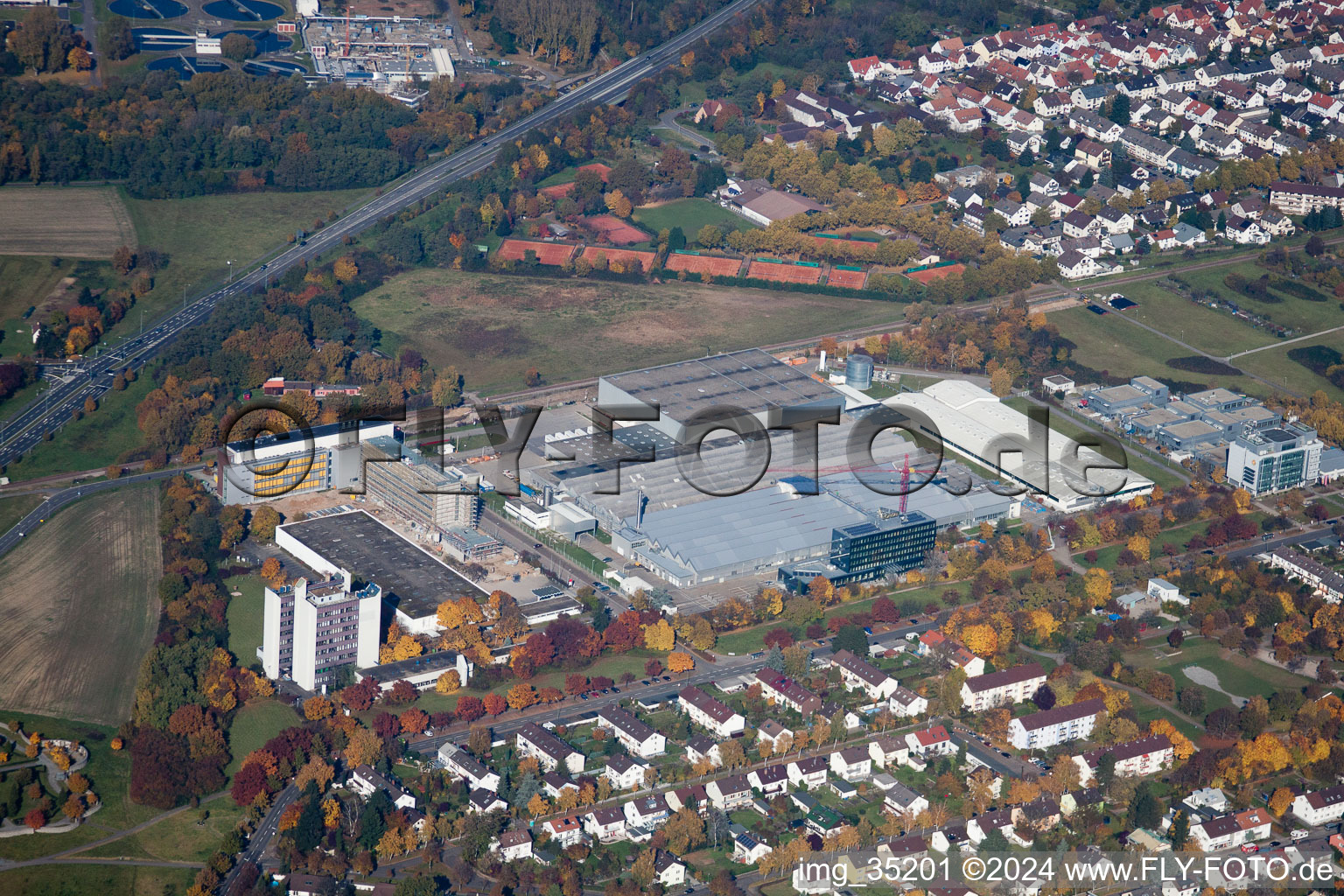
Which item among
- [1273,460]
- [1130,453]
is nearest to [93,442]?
[1130,453]

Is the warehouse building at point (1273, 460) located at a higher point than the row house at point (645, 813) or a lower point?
higher

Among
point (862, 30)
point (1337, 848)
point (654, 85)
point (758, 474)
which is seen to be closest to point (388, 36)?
point (654, 85)

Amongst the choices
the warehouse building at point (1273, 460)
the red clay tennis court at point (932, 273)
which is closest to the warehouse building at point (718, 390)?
the red clay tennis court at point (932, 273)

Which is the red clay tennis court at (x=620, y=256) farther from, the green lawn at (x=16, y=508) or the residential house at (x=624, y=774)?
the residential house at (x=624, y=774)

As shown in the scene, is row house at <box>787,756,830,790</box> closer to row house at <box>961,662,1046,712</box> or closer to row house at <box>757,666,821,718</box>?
row house at <box>757,666,821,718</box>

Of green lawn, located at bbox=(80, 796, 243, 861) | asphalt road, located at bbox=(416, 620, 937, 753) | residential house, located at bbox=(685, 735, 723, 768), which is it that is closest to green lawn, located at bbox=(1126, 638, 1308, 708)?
asphalt road, located at bbox=(416, 620, 937, 753)

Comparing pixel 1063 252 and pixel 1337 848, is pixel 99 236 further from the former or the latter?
pixel 1337 848

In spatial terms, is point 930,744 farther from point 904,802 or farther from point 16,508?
point 16,508
